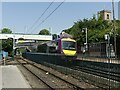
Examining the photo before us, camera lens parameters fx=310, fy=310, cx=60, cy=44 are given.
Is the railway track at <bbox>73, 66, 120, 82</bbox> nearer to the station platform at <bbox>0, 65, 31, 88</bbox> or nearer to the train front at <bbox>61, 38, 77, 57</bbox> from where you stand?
the station platform at <bbox>0, 65, 31, 88</bbox>

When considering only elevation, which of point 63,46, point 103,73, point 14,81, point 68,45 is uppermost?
point 68,45

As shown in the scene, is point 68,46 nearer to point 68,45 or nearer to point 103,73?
point 68,45

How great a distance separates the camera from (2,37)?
312ft

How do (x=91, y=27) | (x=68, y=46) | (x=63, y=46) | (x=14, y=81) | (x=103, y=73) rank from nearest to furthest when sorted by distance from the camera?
(x=103, y=73) < (x=14, y=81) < (x=63, y=46) < (x=68, y=46) < (x=91, y=27)

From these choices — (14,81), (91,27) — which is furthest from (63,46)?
(91,27)

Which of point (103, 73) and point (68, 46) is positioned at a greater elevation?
point (68, 46)

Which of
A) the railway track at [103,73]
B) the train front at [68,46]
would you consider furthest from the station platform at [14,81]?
the train front at [68,46]

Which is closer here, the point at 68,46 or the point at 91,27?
the point at 68,46

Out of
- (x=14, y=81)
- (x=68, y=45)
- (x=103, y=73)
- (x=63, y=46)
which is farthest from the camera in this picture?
(x=68, y=45)

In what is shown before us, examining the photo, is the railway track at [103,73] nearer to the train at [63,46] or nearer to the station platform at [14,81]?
the station platform at [14,81]

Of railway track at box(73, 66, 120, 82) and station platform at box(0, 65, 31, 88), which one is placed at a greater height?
railway track at box(73, 66, 120, 82)

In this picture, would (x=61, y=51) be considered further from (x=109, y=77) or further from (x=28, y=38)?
(x=28, y=38)

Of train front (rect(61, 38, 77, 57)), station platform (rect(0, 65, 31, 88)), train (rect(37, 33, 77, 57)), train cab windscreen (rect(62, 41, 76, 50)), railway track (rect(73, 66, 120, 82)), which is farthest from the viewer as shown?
train cab windscreen (rect(62, 41, 76, 50))

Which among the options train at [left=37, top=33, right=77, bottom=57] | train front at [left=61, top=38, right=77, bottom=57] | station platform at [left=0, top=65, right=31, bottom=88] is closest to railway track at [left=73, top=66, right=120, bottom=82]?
station platform at [left=0, top=65, right=31, bottom=88]
